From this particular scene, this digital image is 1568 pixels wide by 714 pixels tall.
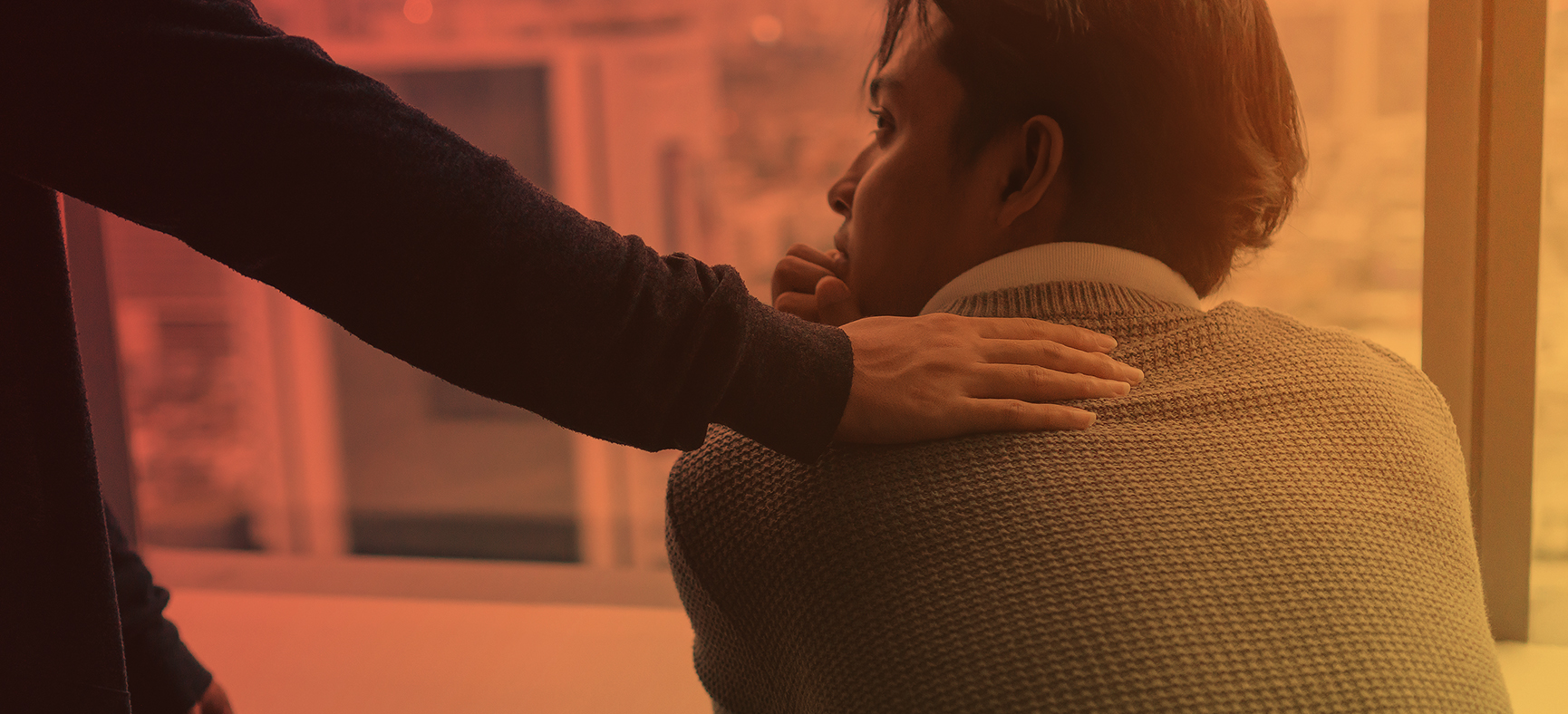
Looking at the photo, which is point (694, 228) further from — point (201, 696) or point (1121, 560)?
point (1121, 560)

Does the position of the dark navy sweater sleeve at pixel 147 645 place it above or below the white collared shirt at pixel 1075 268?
below

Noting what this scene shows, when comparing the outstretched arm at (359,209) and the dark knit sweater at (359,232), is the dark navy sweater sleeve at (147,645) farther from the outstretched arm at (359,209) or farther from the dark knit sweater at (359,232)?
the outstretched arm at (359,209)

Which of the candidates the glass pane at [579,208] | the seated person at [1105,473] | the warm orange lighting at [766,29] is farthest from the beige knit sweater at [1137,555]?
the warm orange lighting at [766,29]

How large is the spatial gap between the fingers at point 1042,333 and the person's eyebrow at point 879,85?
293mm

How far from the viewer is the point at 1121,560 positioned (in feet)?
1.89

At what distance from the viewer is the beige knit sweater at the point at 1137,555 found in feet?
1.83

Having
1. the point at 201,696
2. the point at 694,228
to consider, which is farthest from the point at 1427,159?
the point at 201,696

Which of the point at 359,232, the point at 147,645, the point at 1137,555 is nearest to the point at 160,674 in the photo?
the point at 147,645

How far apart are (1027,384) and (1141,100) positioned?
1.00 feet

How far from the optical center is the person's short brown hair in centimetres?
82

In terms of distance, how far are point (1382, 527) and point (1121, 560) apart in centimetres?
20

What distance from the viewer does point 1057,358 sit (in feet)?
2.35

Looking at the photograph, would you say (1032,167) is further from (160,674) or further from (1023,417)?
(160,674)

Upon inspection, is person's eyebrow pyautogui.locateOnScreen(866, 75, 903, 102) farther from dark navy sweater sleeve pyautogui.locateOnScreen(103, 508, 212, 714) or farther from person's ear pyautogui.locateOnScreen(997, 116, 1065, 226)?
dark navy sweater sleeve pyautogui.locateOnScreen(103, 508, 212, 714)
